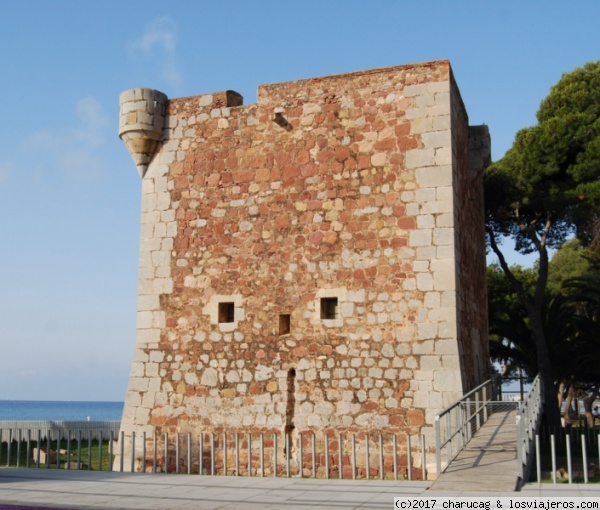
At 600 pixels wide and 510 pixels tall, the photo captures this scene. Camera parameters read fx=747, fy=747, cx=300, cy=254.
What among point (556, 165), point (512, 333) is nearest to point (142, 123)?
point (556, 165)

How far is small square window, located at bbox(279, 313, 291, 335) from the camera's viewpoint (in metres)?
12.2

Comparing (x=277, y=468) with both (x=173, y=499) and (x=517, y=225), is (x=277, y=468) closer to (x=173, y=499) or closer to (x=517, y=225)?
(x=173, y=499)

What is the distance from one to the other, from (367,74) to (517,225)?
1032cm

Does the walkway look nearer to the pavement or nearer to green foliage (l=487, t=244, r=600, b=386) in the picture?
the pavement

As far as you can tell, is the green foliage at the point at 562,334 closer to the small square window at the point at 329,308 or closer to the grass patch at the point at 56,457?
the small square window at the point at 329,308

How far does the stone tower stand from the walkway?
2.94ft

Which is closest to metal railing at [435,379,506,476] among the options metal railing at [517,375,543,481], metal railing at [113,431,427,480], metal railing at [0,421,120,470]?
metal railing at [113,431,427,480]

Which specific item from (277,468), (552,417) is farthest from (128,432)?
(552,417)

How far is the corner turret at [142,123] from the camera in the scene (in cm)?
1334

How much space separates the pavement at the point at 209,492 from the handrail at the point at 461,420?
2.07 feet

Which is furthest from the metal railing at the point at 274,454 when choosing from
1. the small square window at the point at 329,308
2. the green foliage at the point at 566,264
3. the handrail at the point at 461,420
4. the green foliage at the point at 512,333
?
the green foliage at the point at 566,264

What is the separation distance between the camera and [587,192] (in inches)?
726

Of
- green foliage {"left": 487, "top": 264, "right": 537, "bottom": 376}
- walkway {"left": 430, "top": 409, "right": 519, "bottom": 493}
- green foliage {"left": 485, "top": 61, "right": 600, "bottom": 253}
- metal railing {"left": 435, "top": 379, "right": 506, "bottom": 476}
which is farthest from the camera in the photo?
green foliage {"left": 487, "top": 264, "right": 537, "bottom": 376}

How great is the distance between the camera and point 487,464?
911 centimetres
